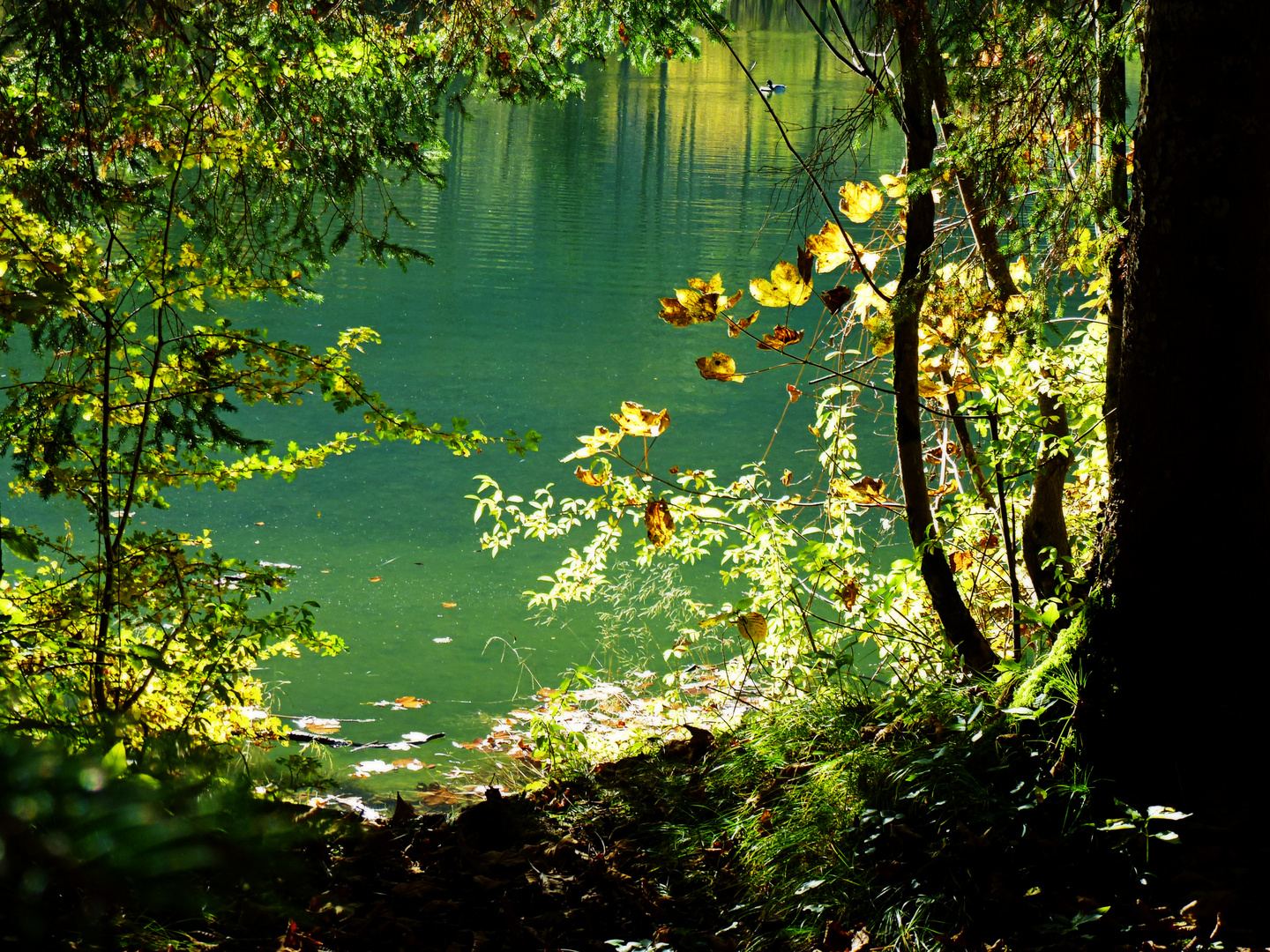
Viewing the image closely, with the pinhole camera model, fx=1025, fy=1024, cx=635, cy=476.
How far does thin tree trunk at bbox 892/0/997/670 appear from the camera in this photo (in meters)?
2.46

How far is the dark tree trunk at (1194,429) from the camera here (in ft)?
6.15

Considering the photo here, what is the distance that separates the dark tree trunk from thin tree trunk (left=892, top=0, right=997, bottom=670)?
1.88ft

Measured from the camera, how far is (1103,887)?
184cm

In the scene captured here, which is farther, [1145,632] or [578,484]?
[578,484]

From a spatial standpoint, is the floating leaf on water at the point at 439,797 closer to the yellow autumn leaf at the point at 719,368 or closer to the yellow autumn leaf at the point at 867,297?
the yellow autumn leaf at the point at 719,368

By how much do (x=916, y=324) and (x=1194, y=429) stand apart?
830 mm

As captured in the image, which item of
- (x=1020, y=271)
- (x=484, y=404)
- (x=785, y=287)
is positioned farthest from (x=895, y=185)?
(x=484, y=404)

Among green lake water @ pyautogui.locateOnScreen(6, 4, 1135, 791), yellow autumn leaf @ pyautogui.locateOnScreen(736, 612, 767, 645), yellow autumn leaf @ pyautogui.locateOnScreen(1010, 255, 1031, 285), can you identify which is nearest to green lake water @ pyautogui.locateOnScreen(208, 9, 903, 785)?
green lake water @ pyautogui.locateOnScreen(6, 4, 1135, 791)

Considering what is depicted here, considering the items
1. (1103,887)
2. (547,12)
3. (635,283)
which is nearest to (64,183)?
(547,12)

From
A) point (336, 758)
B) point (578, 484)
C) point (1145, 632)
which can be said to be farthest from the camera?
point (578, 484)

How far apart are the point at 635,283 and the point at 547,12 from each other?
9723 millimetres

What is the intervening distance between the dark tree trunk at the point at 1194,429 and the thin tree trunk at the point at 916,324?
0.57 m

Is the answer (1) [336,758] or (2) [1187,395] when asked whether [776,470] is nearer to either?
(1) [336,758]

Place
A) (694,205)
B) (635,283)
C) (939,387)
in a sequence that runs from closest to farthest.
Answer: (939,387), (635,283), (694,205)
